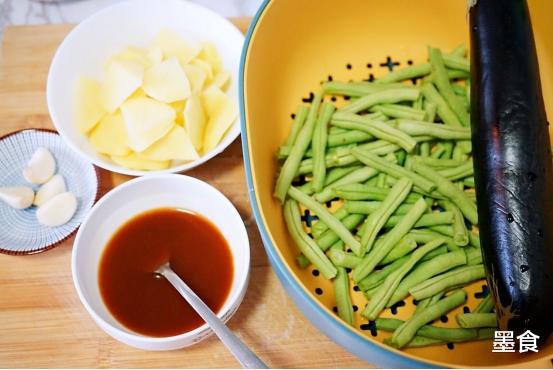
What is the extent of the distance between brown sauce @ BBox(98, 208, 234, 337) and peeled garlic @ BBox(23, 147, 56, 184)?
0.79 feet

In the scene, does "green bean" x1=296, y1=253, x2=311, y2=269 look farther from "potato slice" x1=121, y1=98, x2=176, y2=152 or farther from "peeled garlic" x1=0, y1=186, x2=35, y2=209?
"peeled garlic" x1=0, y1=186, x2=35, y2=209

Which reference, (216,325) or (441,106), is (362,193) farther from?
(216,325)

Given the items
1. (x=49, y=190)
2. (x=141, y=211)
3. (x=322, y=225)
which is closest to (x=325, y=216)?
(x=322, y=225)

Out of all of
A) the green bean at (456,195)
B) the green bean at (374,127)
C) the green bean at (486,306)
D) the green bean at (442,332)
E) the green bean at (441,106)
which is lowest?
the green bean at (442,332)

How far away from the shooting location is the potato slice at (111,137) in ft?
3.91

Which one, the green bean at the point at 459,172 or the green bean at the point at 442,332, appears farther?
the green bean at the point at 459,172

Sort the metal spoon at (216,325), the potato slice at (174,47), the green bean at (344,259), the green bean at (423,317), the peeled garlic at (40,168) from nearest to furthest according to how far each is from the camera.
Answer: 1. the metal spoon at (216,325)
2. the green bean at (423,317)
3. the green bean at (344,259)
4. the peeled garlic at (40,168)
5. the potato slice at (174,47)

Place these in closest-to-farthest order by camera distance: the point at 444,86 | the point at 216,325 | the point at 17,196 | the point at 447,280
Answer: the point at 216,325 < the point at 447,280 < the point at 17,196 < the point at 444,86

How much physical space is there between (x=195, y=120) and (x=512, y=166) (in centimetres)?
65

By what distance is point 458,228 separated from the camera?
1104mm

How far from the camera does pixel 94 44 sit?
4.40 feet

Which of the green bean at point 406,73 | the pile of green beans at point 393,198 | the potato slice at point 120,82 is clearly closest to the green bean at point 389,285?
the pile of green beans at point 393,198

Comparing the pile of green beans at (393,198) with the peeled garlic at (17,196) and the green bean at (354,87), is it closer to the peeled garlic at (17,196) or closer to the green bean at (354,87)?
the green bean at (354,87)

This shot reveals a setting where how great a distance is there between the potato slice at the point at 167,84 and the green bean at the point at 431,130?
485 mm
